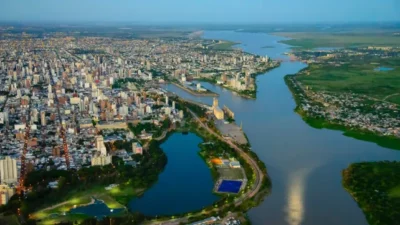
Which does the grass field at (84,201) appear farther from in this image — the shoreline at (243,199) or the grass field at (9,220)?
the shoreline at (243,199)

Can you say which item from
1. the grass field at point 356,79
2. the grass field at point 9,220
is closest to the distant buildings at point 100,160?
the grass field at point 9,220

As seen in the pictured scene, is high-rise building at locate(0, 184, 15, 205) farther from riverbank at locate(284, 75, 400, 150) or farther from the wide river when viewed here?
riverbank at locate(284, 75, 400, 150)

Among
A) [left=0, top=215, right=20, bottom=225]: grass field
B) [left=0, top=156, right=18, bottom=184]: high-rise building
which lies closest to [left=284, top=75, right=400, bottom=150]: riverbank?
Result: [left=0, top=156, right=18, bottom=184]: high-rise building

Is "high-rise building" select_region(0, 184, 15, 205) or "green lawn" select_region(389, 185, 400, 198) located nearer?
"high-rise building" select_region(0, 184, 15, 205)

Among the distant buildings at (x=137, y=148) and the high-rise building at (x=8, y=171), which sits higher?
the high-rise building at (x=8, y=171)

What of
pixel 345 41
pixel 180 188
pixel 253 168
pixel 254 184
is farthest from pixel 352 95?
pixel 345 41

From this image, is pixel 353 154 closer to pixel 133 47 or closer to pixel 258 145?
pixel 258 145

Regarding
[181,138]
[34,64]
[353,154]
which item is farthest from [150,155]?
[34,64]
